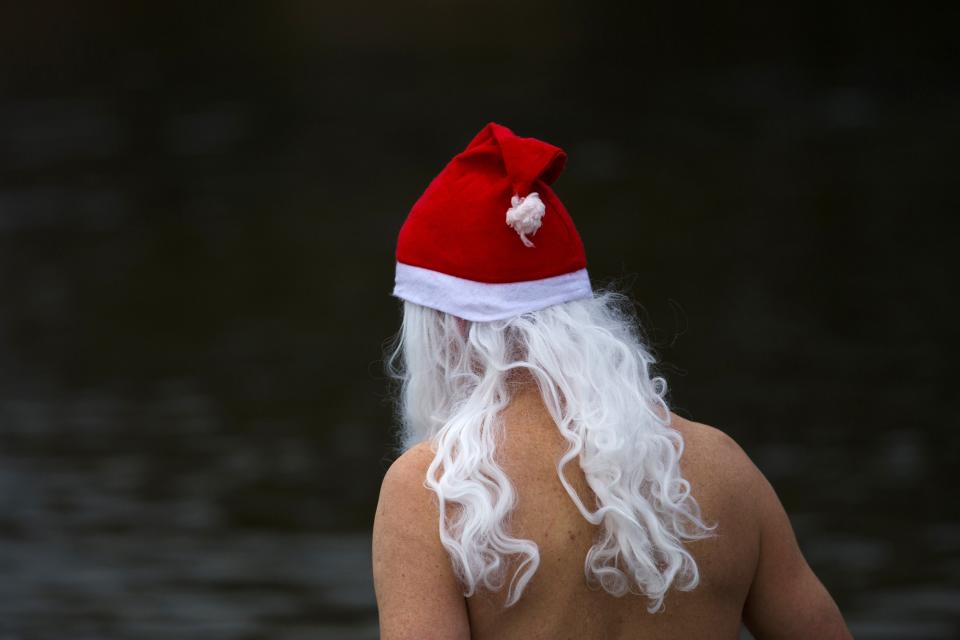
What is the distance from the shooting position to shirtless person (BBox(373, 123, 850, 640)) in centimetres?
154

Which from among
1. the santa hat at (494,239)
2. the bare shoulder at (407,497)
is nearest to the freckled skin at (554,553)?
the bare shoulder at (407,497)

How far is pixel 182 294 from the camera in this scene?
359 inches

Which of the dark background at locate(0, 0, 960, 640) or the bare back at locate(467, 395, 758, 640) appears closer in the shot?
the bare back at locate(467, 395, 758, 640)

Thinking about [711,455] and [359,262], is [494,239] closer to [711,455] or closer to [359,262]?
[711,455]

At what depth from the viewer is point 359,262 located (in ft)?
31.4

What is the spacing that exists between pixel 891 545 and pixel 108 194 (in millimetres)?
8373

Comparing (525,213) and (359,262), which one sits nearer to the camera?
(525,213)

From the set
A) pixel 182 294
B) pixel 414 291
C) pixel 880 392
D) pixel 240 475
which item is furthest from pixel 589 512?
pixel 182 294

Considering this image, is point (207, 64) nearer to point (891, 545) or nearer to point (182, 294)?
point (182, 294)

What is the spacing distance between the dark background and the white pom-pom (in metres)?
1.89

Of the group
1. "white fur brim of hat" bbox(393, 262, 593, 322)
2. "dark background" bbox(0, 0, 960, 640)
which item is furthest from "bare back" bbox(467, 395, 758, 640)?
"dark background" bbox(0, 0, 960, 640)

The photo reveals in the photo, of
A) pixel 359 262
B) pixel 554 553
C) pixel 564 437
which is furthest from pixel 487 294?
pixel 359 262

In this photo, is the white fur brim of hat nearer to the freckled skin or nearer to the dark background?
the freckled skin

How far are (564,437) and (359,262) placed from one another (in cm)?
806
